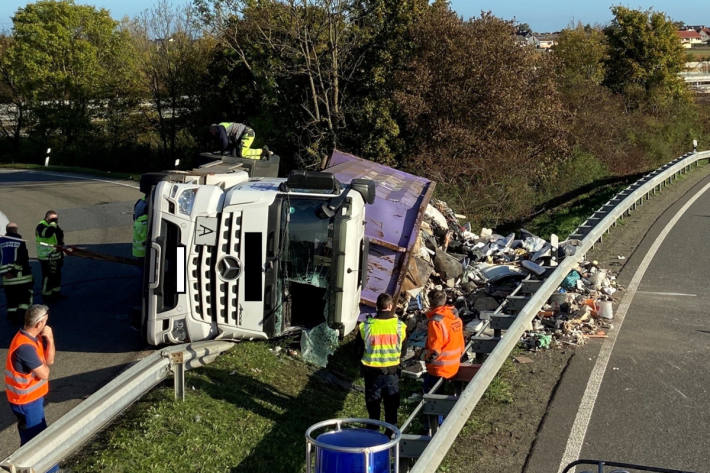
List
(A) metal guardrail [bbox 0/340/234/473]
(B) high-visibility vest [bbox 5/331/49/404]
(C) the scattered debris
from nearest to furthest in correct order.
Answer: (A) metal guardrail [bbox 0/340/234/473] → (B) high-visibility vest [bbox 5/331/49/404] → (C) the scattered debris

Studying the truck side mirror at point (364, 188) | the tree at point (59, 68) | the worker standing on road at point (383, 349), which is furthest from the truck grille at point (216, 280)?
the tree at point (59, 68)

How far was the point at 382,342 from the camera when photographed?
23.8ft

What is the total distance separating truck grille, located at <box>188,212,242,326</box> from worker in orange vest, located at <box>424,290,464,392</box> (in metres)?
2.21

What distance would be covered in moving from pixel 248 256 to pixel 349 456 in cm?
361

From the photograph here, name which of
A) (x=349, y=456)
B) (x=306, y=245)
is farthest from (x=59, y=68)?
(x=349, y=456)

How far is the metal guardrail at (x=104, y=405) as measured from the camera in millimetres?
5512

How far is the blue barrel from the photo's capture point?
5375mm

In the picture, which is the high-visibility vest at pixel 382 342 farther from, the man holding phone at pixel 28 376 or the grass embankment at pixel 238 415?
the man holding phone at pixel 28 376

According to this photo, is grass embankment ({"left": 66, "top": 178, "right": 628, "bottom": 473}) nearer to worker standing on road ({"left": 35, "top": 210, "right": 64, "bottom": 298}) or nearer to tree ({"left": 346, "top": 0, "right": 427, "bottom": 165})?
worker standing on road ({"left": 35, "top": 210, "right": 64, "bottom": 298})

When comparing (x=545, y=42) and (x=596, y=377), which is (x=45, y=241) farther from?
(x=545, y=42)

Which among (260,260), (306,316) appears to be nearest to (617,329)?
(306,316)

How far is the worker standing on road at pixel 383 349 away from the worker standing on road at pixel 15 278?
5.36 metres

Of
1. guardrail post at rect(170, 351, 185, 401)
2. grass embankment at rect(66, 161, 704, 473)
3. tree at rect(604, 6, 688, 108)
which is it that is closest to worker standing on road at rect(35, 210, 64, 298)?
grass embankment at rect(66, 161, 704, 473)

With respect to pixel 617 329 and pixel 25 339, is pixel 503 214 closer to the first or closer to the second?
pixel 617 329
